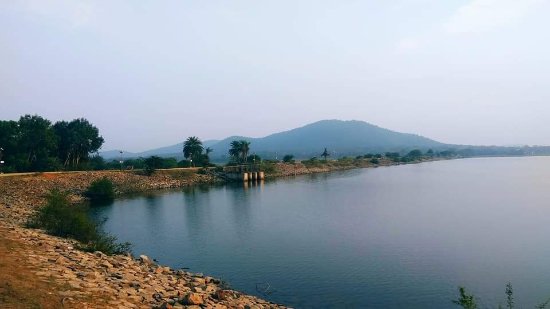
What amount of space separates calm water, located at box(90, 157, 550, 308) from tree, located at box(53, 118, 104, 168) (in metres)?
38.8

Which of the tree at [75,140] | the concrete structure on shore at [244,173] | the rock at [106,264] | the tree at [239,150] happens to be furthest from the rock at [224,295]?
the tree at [239,150]

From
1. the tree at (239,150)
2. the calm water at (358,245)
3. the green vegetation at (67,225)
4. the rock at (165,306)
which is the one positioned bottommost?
the calm water at (358,245)

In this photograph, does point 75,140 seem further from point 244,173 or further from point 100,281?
point 100,281

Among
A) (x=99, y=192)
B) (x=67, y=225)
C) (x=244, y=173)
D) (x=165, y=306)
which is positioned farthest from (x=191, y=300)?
(x=244, y=173)

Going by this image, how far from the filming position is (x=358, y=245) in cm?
3481

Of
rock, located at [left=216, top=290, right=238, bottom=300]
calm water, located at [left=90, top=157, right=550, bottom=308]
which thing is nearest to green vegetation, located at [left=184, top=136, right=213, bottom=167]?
calm water, located at [left=90, top=157, right=550, bottom=308]

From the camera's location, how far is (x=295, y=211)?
55.4 meters

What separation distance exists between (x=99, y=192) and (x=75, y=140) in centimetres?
3016

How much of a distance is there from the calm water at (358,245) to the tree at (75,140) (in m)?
38.8

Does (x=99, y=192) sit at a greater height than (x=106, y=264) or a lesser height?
greater

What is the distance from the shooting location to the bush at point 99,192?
238ft

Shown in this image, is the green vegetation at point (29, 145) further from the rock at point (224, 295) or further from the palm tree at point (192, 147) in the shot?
the rock at point (224, 295)

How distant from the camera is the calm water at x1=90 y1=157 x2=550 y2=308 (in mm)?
24203

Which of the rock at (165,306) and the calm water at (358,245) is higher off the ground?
the rock at (165,306)
